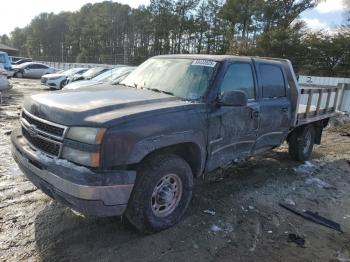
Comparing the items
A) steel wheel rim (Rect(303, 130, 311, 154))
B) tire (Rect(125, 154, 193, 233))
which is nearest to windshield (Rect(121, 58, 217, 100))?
tire (Rect(125, 154, 193, 233))

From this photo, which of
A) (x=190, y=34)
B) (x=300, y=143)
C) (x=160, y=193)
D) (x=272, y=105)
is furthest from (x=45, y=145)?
(x=190, y=34)

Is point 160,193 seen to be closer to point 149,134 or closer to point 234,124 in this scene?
point 149,134

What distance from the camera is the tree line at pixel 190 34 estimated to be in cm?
2908

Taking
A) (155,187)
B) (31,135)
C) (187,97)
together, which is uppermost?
(187,97)

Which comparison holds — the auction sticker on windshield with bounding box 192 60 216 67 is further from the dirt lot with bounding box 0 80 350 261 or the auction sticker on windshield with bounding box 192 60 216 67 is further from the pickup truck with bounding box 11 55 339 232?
the dirt lot with bounding box 0 80 350 261

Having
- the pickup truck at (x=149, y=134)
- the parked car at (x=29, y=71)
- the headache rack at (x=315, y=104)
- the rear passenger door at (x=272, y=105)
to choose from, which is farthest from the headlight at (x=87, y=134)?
the parked car at (x=29, y=71)

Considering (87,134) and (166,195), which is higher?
(87,134)

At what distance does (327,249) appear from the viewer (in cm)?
401

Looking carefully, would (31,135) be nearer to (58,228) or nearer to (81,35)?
(58,228)

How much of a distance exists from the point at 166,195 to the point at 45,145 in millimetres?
1410

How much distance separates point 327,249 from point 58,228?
307 centimetres

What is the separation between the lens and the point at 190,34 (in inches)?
2133

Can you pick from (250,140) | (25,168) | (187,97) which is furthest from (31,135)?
(250,140)

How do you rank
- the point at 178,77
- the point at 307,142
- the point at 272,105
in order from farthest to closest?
the point at 307,142, the point at 272,105, the point at 178,77
